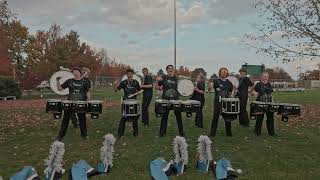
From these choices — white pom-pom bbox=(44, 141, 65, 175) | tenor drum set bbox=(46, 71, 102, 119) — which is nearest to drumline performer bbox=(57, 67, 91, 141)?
tenor drum set bbox=(46, 71, 102, 119)

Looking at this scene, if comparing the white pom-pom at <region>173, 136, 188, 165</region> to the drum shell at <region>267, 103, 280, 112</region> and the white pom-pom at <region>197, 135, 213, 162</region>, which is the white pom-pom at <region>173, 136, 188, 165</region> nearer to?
the white pom-pom at <region>197, 135, 213, 162</region>

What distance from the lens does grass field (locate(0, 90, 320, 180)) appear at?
964 centimetres

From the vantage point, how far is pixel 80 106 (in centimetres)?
1258

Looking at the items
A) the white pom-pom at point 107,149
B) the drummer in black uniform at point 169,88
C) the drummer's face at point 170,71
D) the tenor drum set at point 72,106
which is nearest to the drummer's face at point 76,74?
the tenor drum set at point 72,106

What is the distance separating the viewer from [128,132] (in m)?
14.1

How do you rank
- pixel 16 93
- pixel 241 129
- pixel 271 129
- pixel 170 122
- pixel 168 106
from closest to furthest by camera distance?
pixel 168 106, pixel 271 129, pixel 241 129, pixel 170 122, pixel 16 93

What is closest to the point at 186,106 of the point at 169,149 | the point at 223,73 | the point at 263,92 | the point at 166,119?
the point at 166,119

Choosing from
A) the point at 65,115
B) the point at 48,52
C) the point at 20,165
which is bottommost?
the point at 20,165

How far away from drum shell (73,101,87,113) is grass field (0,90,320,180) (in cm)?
88

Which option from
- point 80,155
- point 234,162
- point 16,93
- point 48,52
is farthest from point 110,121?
point 48,52

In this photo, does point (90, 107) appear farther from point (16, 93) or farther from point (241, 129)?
point (16, 93)

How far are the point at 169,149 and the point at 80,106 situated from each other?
108 inches

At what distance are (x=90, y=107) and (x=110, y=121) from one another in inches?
172

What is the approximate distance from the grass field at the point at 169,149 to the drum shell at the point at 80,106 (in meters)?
0.88
